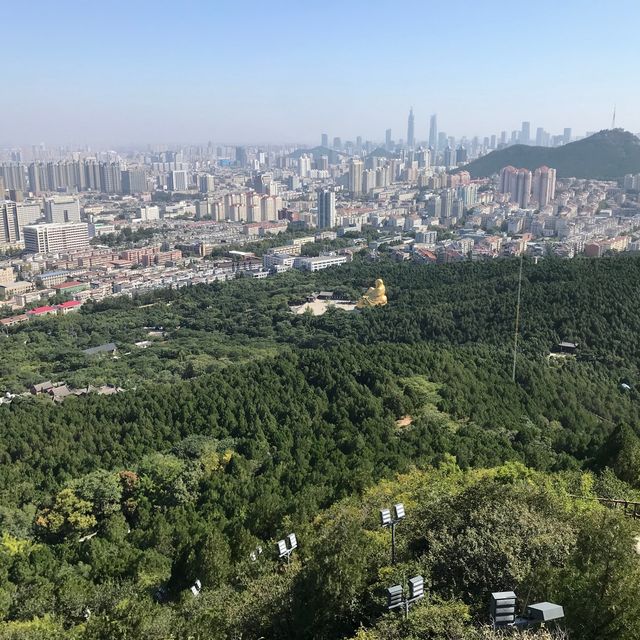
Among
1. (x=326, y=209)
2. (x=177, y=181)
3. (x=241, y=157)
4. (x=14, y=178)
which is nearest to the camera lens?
(x=326, y=209)

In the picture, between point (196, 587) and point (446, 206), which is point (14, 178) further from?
point (196, 587)

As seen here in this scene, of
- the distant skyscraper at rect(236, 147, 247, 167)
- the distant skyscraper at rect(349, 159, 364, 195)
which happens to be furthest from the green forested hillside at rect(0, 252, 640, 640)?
the distant skyscraper at rect(236, 147, 247, 167)

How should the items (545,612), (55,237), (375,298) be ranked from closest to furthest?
(545,612) < (375,298) < (55,237)

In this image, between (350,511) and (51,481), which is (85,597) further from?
(51,481)

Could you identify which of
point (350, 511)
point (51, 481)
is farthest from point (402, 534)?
point (51, 481)

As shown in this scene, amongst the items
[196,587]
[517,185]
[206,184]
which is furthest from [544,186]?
[196,587]

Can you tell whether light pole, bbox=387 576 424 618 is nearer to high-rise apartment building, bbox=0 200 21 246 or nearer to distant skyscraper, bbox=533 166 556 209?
high-rise apartment building, bbox=0 200 21 246
